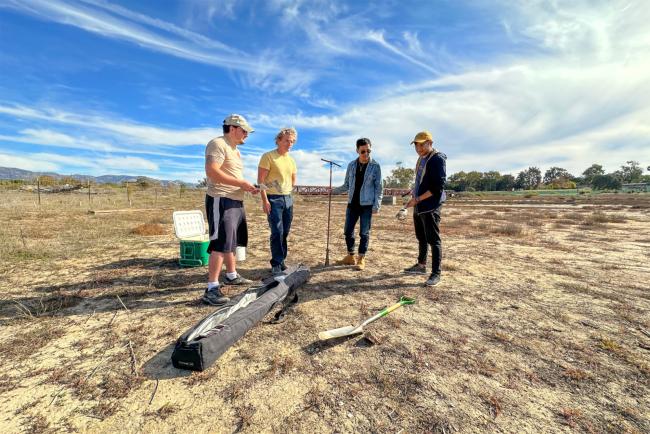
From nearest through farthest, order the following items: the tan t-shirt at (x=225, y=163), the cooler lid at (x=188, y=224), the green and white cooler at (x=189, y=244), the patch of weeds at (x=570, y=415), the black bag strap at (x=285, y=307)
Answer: the patch of weeds at (x=570, y=415) → the black bag strap at (x=285, y=307) → the tan t-shirt at (x=225, y=163) → the cooler lid at (x=188, y=224) → the green and white cooler at (x=189, y=244)

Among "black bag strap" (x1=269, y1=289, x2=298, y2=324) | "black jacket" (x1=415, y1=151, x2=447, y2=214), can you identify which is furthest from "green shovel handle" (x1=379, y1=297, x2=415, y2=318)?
"black jacket" (x1=415, y1=151, x2=447, y2=214)

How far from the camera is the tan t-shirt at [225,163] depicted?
3.46m

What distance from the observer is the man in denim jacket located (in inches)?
204

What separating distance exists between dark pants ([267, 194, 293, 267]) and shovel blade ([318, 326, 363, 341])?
6.35 feet

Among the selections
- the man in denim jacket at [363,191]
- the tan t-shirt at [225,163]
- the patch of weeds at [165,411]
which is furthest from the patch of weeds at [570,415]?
the tan t-shirt at [225,163]

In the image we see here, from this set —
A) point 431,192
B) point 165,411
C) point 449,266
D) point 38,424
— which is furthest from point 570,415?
point 449,266

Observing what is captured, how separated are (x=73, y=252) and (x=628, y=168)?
153m

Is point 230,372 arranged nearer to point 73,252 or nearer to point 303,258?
point 303,258

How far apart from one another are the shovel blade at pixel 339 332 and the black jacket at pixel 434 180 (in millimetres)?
2417

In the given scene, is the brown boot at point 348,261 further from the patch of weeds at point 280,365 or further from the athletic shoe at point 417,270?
the patch of weeds at point 280,365

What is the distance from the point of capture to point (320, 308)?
3729 millimetres

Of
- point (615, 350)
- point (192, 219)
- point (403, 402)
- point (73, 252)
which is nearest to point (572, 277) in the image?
point (615, 350)

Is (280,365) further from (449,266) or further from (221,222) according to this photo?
(449,266)

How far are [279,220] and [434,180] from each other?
2.45m
